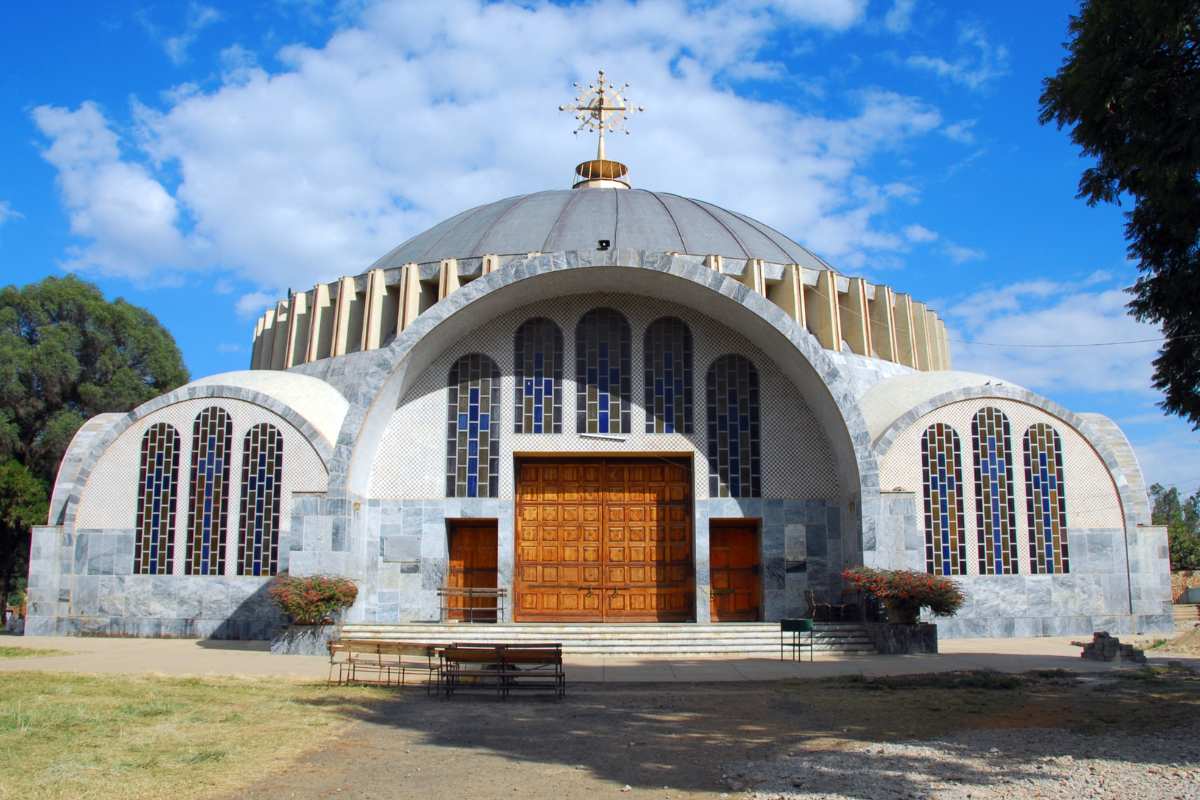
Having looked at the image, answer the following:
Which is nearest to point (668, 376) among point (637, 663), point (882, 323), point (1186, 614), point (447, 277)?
point (447, 277)

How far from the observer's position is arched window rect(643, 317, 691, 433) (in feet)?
66.6

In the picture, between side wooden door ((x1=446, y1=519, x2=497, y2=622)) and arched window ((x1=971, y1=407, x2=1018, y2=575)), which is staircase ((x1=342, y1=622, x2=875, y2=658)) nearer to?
side wooden door ((x1=446, y1=519, x2=497, y2=622))

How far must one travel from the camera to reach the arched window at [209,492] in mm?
20141

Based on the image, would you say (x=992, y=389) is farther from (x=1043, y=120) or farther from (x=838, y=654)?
(x=1043, y=120)

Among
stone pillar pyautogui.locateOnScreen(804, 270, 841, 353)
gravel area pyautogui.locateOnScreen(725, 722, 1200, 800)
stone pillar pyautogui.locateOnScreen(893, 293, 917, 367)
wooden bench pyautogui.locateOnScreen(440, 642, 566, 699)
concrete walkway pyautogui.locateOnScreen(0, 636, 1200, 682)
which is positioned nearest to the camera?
gravel area pyautogui.locateOnScreen(725, 722, 1200, 800)

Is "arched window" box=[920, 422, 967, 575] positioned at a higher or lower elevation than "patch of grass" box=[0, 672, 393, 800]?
higher

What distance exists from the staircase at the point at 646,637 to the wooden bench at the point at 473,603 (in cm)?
184

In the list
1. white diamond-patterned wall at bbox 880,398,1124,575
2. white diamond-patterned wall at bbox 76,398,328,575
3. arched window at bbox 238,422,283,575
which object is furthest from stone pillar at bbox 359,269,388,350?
white diamond-patterned wall at bbox 880,398,1124,575

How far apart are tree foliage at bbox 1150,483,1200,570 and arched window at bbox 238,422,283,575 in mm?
17229

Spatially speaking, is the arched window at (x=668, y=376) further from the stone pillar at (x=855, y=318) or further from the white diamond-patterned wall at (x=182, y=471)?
the white diamond-patterned wall at (x=182, y=471)

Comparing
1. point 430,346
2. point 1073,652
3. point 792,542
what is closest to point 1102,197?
point 1073,652

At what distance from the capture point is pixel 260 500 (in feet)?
66.3

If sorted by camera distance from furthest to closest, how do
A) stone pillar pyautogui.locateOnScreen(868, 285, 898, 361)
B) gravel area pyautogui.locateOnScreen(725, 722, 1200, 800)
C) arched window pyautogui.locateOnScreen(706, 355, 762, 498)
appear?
stone pillar pyautogui.locateOnScreen(868, 285, 898, 361), arched window pyautogui.locateOnScreen(706, 355, 762, 498), gravel area pyautogui.locateOnScreen(725, 722, 1200, 800)

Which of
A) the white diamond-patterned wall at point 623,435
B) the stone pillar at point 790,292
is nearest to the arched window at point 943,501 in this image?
the white diamond-patterned wall at point 623,435
